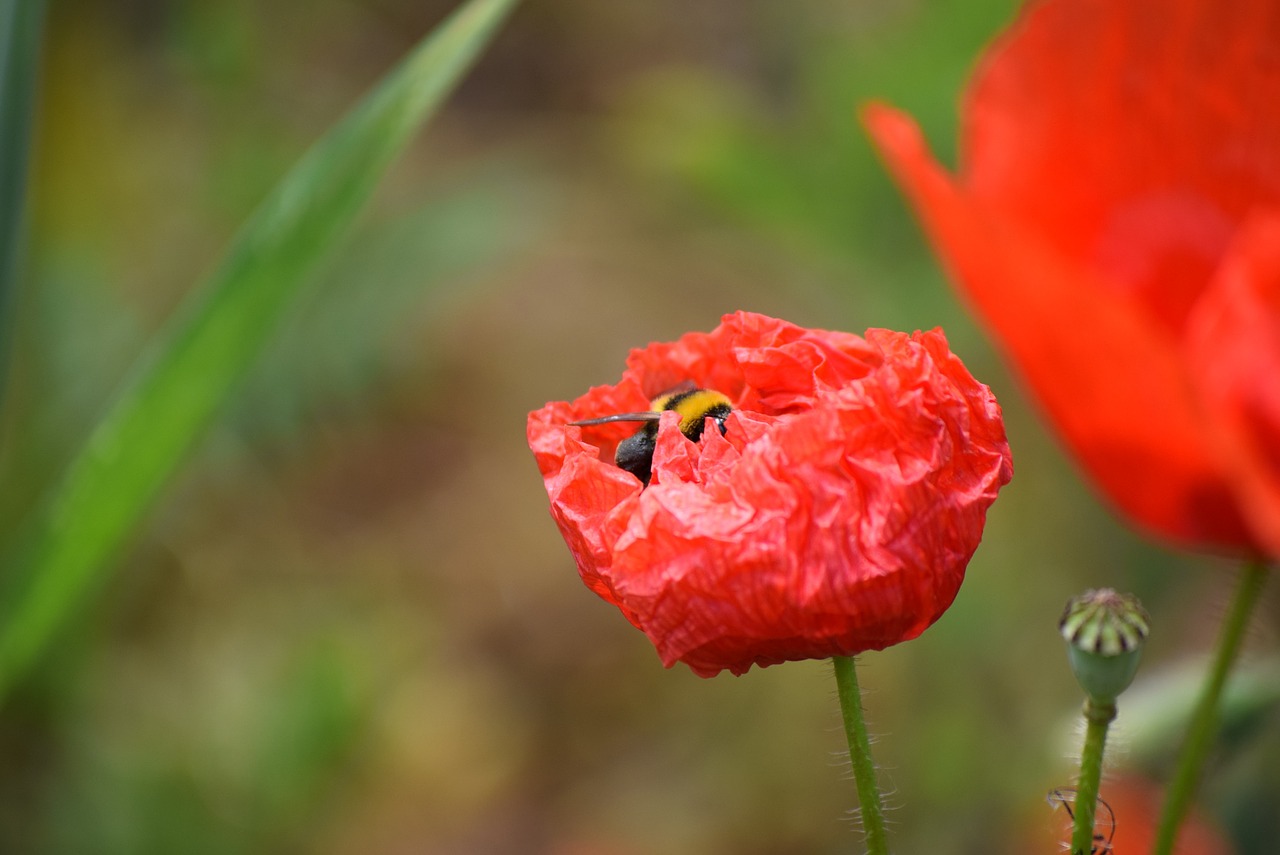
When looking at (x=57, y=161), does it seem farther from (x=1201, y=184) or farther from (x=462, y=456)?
(x=1201, y=184)

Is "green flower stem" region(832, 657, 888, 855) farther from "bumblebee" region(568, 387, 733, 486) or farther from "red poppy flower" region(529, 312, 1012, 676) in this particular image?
"bumblebee" region(568, 387, 733, 486)

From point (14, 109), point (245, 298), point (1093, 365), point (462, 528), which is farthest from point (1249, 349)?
point (462, 528)

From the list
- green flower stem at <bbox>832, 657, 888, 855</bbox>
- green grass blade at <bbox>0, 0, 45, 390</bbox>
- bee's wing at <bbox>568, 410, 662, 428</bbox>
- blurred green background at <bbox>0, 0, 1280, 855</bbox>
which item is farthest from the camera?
blurred green background at <bbox>0, 0, 1280, 855</bbox>

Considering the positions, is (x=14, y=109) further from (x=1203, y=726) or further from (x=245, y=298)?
(x=1203, y=726)

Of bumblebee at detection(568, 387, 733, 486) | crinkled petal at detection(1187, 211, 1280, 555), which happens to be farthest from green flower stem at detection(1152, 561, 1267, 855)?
bumblebee at detection(568, 387, 733, 486)

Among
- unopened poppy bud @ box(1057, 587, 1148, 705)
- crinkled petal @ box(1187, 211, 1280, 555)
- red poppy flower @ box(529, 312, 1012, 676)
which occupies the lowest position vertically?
unopened poppy bud @ box(1057, 587, 1148, 705)

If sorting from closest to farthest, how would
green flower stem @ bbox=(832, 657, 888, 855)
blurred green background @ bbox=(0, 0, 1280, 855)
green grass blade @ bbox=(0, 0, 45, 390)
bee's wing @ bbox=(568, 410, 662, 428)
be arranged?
green flower stem @ bbox=(832, 657, 888, 855) → bee's wing @ bbox=(568, 410, 662, 428) → green grass blade @ bbox=(0, 0, 45, 390) → blurred green background @ bbox=(0, 0, 1280, 855)

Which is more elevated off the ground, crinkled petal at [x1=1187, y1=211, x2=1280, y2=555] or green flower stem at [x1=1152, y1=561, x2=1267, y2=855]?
crinkled petal at [x1=1187, y1=211, x2=1280, y2=555]

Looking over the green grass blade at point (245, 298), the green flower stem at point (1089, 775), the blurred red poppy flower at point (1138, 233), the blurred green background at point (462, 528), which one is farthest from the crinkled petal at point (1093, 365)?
the blurred green background at point (462, 528)

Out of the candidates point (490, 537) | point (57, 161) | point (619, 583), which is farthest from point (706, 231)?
point (619, 583)
